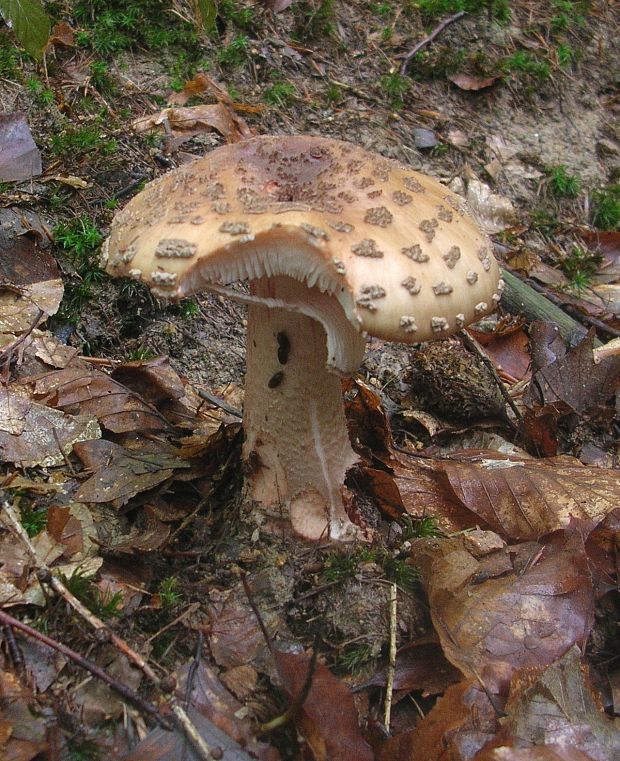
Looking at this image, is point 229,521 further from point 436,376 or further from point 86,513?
point 436,376

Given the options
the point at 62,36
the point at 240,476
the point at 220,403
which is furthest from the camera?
the point at 62,36

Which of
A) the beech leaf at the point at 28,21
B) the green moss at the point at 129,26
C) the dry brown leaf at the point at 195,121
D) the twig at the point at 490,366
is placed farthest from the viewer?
the green moss at the point at 129,26

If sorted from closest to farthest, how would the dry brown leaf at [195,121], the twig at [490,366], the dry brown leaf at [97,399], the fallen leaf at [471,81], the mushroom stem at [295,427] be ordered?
1. the mushroom stem at [295,427]
2. the dry brown leaf at [97,399]
3. the twig at [490,366]
4. the dry brown leaf at [195,121]
5. the fallen leaf at [471,81]

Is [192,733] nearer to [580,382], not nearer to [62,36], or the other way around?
[580,382]

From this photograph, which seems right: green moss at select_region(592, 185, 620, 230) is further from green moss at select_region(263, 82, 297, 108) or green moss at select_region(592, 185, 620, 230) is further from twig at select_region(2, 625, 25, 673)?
twig at select_region(2, 625, 25, 673)

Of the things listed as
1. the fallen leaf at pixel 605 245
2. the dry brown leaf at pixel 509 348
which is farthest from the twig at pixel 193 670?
the fallen leaf at pixel 605 245

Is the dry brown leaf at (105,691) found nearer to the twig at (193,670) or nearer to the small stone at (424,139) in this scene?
the twig at (193,670)

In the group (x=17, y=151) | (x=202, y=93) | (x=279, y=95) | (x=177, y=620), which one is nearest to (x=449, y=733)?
(x=177, y=620)
